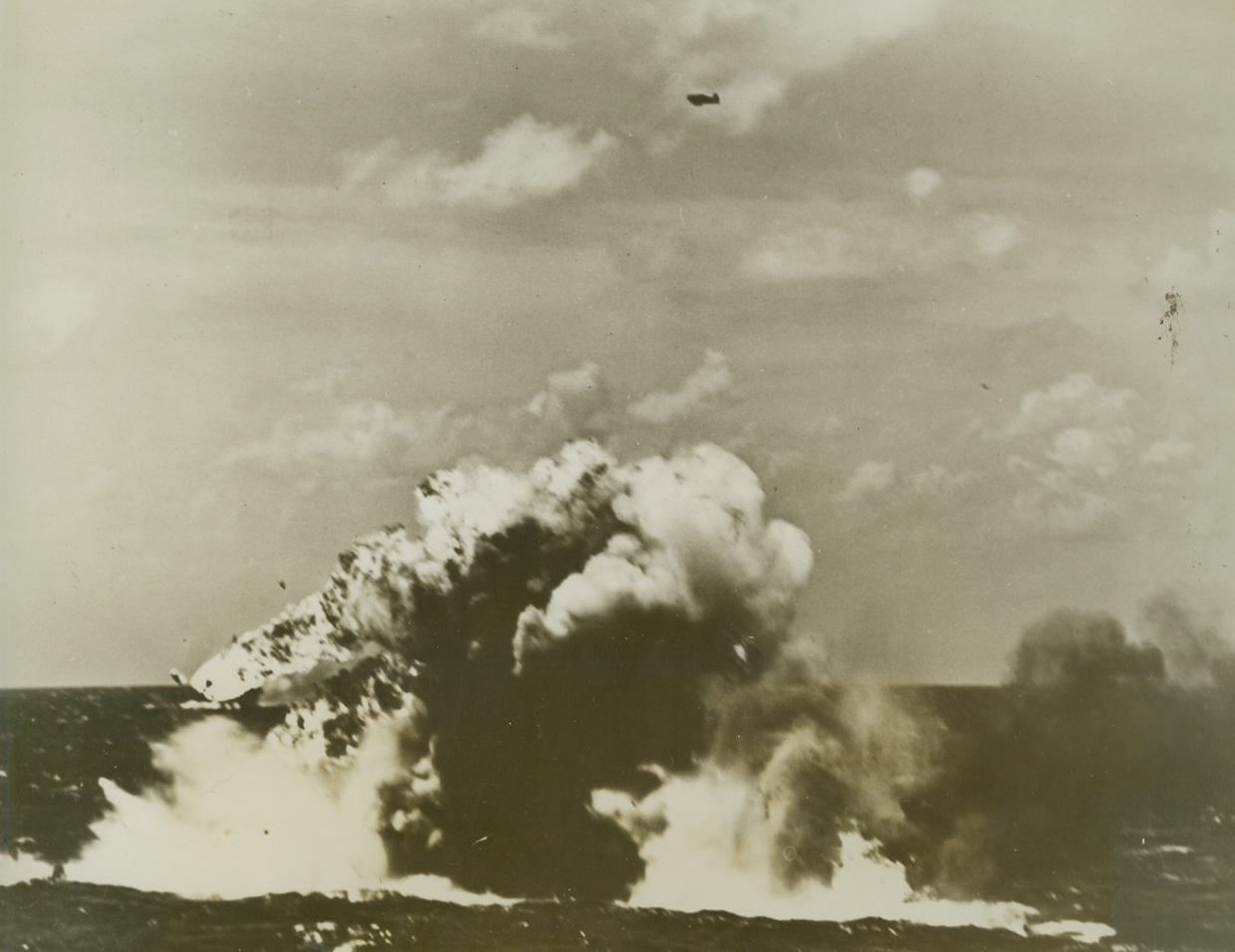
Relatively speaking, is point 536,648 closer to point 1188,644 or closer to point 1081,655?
point 1081,655

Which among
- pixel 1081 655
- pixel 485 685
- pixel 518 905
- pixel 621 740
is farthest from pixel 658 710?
pixel 1081 655

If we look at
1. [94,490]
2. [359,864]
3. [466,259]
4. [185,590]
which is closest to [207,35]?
[466,259]

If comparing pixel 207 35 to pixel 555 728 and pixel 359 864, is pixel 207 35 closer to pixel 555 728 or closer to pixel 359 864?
pixel 555 728

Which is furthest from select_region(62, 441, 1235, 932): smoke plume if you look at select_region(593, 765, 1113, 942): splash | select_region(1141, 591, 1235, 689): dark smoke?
select_region(1141, 591, 1235, 689): dark smoke

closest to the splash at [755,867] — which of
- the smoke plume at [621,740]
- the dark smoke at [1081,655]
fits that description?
the smoke plume at [621,740]

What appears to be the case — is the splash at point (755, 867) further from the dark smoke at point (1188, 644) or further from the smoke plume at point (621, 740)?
the dark smoke at point (1188, 644)

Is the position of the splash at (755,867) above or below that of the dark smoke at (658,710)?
below

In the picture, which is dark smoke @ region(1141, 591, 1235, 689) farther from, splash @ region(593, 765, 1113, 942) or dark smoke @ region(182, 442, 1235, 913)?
splash @ region(593, 765, 1113, 942)

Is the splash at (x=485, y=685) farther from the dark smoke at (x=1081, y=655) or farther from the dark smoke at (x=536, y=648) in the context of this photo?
the dark smoke at (x=1081, y=655)
